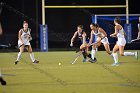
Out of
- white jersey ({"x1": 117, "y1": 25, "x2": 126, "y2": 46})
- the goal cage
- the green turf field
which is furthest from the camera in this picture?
the goal cage

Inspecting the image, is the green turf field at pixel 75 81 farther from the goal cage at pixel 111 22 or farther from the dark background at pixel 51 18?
the dark background at pixel 51 18

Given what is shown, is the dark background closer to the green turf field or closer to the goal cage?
the goal cage

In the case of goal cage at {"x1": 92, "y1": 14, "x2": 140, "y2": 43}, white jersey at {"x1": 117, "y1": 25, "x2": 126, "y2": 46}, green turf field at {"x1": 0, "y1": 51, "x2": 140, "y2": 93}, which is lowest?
green turf field at {"x1": 0, "y1": 51, "x2": 140, "y2": 93}

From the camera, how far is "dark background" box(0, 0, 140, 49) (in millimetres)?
34000

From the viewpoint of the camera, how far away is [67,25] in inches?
1356

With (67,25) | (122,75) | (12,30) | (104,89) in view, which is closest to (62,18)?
(67,25)

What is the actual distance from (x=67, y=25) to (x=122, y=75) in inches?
766

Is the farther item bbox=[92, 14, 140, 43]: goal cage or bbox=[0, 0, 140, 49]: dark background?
bbox=[0, 0, 140, 49]: dark background

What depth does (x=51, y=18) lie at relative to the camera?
113ft

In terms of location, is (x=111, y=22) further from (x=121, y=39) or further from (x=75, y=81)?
(x=75, y=81)

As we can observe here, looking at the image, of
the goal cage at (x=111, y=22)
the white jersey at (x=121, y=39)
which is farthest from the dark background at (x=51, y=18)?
the white jersey at (x=121, y=39)

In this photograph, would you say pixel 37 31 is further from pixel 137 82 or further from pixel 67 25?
pixel 137 82

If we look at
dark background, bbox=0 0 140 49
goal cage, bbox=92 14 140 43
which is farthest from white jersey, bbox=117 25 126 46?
dark background, bbox=0 0 140 49

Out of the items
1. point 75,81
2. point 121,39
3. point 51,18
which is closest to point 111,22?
point 51,18
